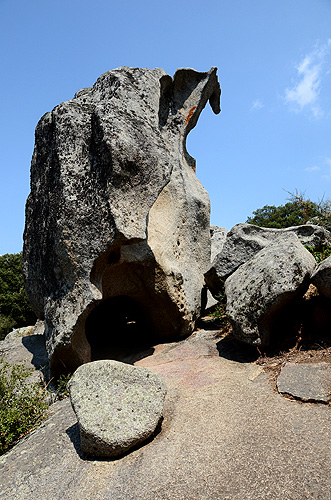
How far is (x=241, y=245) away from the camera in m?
7.04

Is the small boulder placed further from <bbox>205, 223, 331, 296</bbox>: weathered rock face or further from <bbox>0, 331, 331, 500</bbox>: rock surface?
<bbox>205, 223, 331, 296</bbox>: weathered rock face

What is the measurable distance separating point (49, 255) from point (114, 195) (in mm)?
1549

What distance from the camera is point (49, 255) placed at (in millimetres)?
6113

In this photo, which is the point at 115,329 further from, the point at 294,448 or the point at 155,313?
the point at 294,448

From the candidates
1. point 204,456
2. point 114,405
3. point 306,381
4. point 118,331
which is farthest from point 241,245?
point 204,456

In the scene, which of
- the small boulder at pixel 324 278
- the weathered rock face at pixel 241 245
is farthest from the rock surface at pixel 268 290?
the weathered rock face at pixel 241 245

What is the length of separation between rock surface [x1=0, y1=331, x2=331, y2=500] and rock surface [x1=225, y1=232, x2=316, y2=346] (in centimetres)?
78

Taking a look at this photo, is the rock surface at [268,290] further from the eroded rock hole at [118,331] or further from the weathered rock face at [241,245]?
the eroded rock hole at [118,331]

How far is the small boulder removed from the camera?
16.3 ft

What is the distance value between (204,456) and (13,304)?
14.9 meters

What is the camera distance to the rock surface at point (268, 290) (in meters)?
5.18

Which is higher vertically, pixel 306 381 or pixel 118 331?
pixel 118 331

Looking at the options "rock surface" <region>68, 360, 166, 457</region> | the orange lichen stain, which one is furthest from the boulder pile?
the orange lichen stain

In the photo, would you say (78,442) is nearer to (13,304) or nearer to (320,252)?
(320,252)
